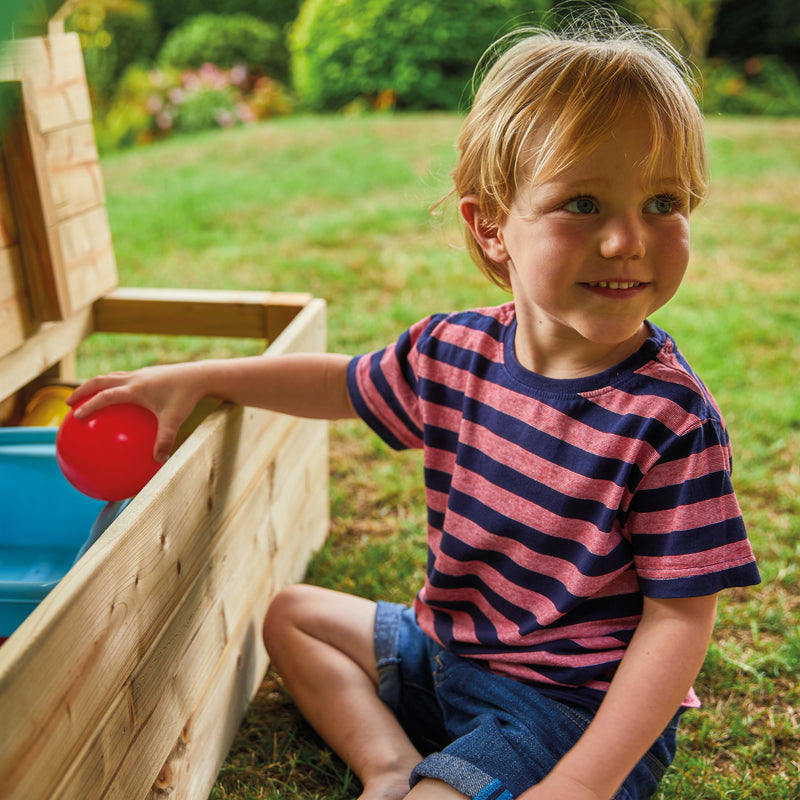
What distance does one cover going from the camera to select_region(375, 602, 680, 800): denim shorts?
1133 mm

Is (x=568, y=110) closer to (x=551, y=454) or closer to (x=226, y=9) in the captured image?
(x=551, y=454)

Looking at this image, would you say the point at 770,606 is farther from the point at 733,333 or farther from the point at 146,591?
the point at 733,333

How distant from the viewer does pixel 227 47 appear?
29.5 feet

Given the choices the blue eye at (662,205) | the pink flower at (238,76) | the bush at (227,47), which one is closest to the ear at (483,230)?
the blue eye at (662,205)

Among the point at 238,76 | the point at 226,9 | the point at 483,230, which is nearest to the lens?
the point at 483,230

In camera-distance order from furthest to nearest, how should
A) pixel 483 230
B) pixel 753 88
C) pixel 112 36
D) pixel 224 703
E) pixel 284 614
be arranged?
pixel 112 36 < pixel 753 88 < pixel 284 614 < pixel 224 703 < pixel 483 230

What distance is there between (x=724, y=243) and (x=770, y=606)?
2949 millimetres

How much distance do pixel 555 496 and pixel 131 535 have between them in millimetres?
546

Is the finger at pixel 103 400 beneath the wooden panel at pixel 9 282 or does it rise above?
beneath

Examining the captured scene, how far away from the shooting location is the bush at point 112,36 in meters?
8.80

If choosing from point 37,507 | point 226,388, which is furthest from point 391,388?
point 37,507

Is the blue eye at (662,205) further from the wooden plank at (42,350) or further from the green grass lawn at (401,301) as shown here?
the wooden plank at (42,350)

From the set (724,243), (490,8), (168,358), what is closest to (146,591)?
(168,358)

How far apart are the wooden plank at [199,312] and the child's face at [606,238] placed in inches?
31.7
